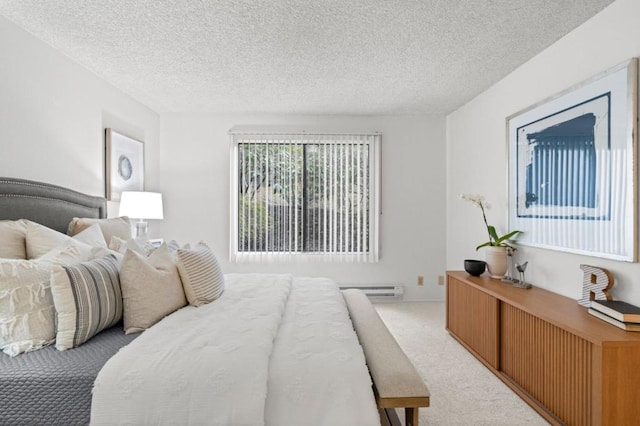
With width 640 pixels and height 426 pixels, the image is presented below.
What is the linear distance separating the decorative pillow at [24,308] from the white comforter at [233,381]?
42 cm

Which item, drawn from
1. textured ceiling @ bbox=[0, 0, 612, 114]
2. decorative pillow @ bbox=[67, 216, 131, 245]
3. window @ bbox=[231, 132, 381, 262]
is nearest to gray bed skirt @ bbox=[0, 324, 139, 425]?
decorative pillow @ bbox=[67, 216, 131, 245]

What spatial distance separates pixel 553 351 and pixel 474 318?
3.13 feet

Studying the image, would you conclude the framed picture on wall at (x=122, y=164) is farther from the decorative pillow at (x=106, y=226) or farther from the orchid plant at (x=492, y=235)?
the orchid plant at (x=492, y=235)

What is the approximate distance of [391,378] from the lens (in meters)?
1.51

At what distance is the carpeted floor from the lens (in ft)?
6.86

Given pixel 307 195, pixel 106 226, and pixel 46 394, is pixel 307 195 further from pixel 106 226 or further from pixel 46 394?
pixel 46 394

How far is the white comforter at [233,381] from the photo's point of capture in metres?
1.29

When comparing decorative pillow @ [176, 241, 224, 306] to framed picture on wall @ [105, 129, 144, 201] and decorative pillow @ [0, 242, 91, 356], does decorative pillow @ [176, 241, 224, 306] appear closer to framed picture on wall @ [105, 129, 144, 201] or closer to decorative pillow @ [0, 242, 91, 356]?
decorative pillow @ [0, 242, 91, 356]

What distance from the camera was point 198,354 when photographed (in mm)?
1439

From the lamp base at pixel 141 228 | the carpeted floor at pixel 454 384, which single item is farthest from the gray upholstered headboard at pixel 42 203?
the carpeted floor at pixel 454 384

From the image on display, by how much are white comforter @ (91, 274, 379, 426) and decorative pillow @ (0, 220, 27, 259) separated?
38.9 inches

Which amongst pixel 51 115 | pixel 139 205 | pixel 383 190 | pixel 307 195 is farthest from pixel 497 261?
pixel 51 115

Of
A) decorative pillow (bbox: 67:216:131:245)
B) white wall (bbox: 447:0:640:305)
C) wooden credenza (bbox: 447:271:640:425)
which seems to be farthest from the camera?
decorative pillow (bbox: 67:216:131:245)

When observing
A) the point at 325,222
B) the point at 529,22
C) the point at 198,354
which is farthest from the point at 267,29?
the point at 325,222
